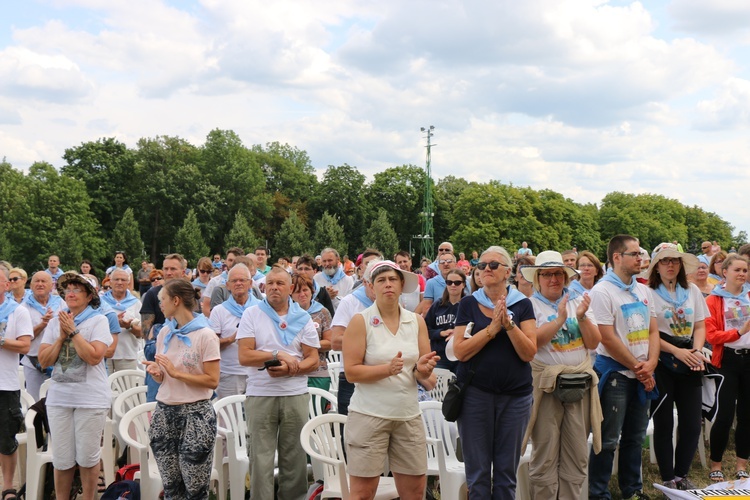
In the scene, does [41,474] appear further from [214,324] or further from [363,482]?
[363,482]

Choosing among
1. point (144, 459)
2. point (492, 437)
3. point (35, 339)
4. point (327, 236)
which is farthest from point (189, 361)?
point (327, 236)

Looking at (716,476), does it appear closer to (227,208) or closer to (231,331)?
(231,331)

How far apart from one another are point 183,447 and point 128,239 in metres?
45.5

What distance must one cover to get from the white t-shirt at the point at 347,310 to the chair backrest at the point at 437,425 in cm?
88

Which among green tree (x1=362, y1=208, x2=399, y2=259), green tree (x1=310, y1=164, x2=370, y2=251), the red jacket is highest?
green tree (x1=310, y1=164, x2=370, y2=251)

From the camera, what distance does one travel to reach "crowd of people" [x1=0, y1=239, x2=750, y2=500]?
423 centimetres

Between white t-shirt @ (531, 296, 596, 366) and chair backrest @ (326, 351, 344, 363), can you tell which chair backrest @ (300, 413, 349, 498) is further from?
chair backrest @ (326, 351, 344, 363)

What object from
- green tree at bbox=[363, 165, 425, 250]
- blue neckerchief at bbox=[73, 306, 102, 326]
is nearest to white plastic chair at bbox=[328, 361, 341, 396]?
blue neckerchief at bbox=[73, 306, 102, 326]

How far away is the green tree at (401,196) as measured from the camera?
63.5 metres

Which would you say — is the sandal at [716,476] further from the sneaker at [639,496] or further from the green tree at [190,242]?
the green tree at [190,242]

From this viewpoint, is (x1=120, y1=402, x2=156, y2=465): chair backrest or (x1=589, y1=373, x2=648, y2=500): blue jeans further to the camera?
(x1=589, y1=373, x2=648, y2=500): blue jeans

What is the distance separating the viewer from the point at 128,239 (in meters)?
47.2

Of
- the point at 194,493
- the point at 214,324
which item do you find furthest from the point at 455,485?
the point at 214,324

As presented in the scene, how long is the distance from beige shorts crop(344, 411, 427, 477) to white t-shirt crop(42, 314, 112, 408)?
1.98 metres
